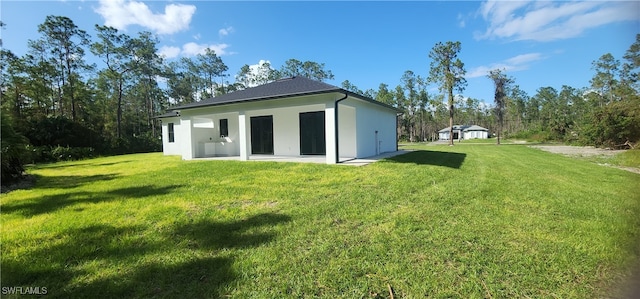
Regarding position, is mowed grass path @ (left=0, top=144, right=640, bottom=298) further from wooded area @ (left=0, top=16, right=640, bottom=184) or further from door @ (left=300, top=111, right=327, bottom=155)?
door @ (left=300, top=111, right=327, bottom=155)

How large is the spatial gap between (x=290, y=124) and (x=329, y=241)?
9.41m

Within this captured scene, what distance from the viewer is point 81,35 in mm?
24688

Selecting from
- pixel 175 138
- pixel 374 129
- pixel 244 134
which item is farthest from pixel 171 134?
pixel 374 129

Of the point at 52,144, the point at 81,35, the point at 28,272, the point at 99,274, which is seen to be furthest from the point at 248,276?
the point at 81,35

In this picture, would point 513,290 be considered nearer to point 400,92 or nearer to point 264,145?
point 264,145

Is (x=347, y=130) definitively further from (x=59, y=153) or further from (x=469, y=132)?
(x=469, y=132)

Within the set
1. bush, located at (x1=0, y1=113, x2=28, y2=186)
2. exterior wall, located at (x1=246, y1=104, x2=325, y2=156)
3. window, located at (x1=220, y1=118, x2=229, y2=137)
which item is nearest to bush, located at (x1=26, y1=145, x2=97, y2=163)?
bush, located at (x1=0, y1=113, x2=28, y2=186)

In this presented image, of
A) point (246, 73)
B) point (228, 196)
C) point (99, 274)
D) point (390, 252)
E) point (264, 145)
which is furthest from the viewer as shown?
point (246, 73)

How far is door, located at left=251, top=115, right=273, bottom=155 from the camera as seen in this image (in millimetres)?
12805

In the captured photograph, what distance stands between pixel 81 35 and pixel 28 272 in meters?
31.5

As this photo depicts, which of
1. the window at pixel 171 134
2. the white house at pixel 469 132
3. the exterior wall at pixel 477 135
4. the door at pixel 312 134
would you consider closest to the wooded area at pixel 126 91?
the window at pixel 171 134

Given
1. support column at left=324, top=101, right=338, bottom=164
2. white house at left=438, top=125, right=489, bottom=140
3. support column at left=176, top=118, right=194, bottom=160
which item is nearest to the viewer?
support column at left=324, top=101, right=338, bottom=164

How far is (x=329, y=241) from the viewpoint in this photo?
308 centimetres

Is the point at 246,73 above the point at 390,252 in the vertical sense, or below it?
above
